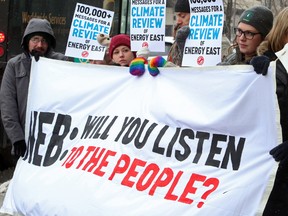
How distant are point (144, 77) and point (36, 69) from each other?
4.29ft

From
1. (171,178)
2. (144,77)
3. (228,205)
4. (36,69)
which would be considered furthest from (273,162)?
(36,69)

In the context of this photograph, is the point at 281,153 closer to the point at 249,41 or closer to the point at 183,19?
the point at 249,41

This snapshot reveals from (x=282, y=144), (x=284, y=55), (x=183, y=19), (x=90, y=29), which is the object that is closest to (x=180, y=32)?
(x=183, y=19)

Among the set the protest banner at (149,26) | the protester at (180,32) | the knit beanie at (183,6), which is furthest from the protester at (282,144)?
the protest banner at (149,26)

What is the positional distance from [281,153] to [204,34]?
85.6 inches

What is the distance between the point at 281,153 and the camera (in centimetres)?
354

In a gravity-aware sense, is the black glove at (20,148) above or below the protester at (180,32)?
below

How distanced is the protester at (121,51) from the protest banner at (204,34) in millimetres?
470

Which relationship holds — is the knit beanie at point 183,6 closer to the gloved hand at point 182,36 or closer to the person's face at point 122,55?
the gloved hand at point 182,36

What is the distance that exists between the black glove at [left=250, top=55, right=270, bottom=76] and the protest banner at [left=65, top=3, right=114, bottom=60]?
3.46 metres

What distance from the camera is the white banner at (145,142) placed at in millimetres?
3830

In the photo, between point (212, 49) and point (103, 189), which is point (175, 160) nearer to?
point (103, 189)

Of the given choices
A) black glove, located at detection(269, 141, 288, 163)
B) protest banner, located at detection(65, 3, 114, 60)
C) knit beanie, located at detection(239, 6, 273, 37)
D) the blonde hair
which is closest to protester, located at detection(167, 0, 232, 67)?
knit beanie, located at detection(239, 6, 273, 37)

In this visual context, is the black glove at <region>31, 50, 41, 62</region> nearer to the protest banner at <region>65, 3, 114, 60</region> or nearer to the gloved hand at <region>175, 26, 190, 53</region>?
the gloved hand at <region>175, 26, 190, 53</region>
